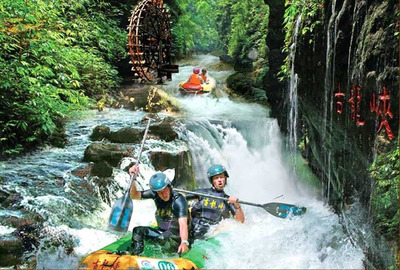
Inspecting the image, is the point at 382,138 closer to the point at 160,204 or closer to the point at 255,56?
the point at 160,204

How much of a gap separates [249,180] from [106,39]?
390 centimetres

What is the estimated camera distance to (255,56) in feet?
31.6

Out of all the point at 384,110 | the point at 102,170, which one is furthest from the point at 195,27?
the point at 384,110

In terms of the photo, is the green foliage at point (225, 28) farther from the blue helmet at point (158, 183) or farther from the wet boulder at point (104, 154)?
the blue helmet at point (158, 183)

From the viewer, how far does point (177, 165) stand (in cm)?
620

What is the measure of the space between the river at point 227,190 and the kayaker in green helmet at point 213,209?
97 mm

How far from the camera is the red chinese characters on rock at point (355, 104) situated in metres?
4.18

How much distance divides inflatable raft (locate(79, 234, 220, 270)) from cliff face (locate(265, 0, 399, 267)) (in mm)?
1370

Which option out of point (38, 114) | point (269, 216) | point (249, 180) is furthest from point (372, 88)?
point (38, 114)

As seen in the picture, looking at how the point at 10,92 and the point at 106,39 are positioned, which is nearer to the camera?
the point at 10,92

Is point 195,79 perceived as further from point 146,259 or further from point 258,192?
point 146,259

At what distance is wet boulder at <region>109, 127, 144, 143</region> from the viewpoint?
6613mm

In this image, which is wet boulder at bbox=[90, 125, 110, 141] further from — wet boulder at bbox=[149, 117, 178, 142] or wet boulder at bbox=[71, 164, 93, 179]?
wet boulder at bbox=[71, 164, 93, 179]

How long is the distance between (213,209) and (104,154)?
2.16 metres
